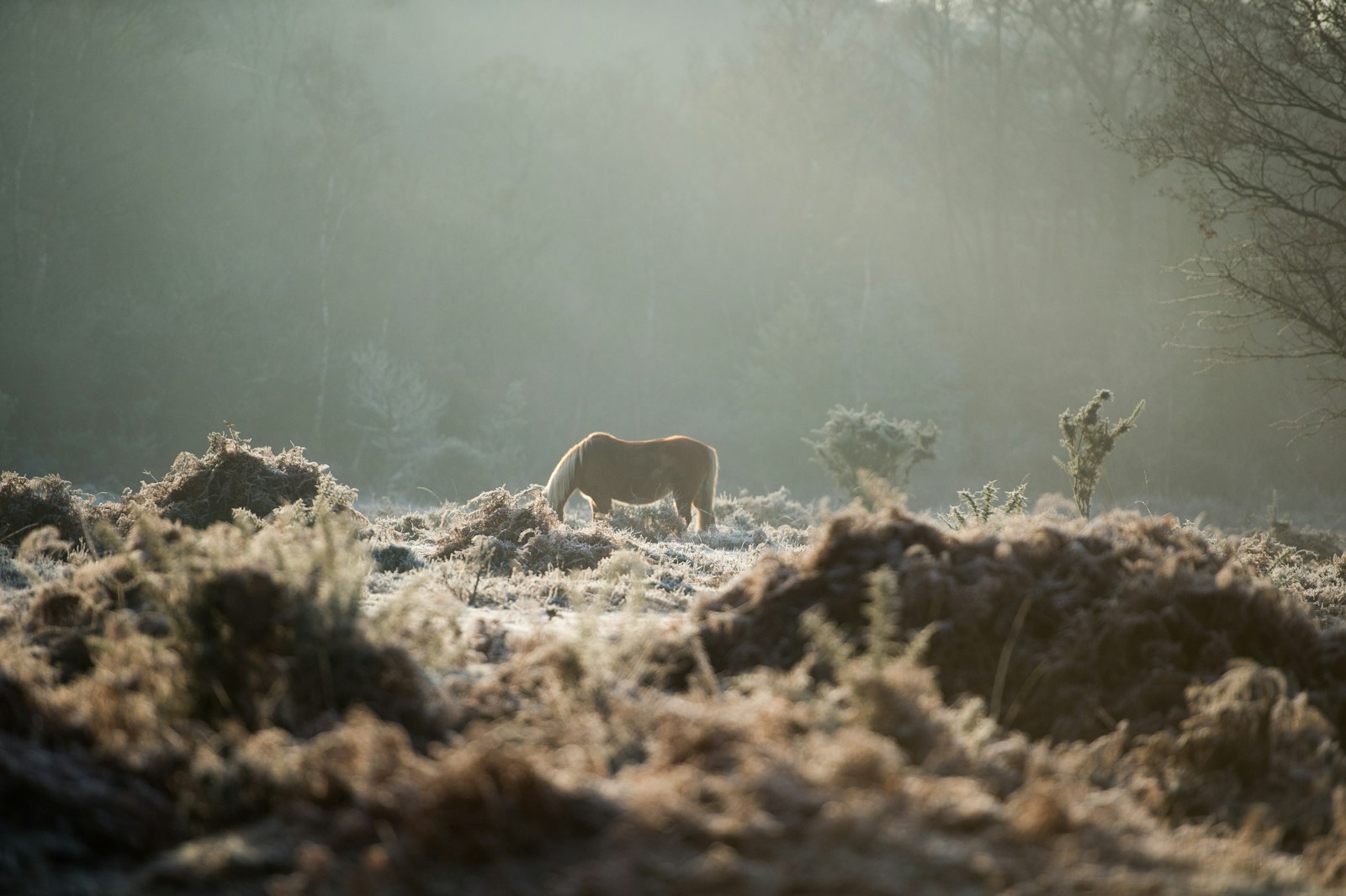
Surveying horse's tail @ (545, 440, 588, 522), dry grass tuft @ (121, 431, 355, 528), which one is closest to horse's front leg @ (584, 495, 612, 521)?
horse's tail @ (545, 440, 588, 522)

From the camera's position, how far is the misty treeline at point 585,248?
35.6m

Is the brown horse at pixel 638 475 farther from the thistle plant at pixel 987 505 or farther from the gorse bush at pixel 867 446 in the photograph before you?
the thistle plant at pixel 987 505

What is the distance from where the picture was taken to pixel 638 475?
15875 mm

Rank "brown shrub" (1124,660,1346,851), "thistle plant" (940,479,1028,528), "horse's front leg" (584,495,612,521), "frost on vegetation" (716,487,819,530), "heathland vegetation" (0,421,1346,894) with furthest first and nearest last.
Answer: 1. "frost on vegetation" (716,487,819,530)
2. "horse's front leg" (584,495,612,521)
3. "thistle plant" (940,479,1028,528)
4. "brown shrub" (1124,660,1346,851)
5. "heathland vegetation" (0,421,1346,894)

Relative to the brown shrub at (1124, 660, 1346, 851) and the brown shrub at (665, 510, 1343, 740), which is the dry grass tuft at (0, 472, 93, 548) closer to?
the brown shrub at (665, 510, 1343, 740)

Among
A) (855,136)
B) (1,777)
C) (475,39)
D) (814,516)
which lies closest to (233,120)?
(475,39)

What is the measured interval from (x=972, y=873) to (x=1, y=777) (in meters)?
2.67

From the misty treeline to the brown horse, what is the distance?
1921 cm

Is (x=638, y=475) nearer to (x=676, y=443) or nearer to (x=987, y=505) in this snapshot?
(x=676, y=443)

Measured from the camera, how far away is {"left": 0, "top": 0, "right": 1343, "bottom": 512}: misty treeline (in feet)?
117

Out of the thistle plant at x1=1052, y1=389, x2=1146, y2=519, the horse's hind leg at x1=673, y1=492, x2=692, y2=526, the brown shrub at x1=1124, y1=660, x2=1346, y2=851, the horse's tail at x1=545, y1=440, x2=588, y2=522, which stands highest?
the thistle plant at x1=1052, y1=389, x2=1146, y2=519

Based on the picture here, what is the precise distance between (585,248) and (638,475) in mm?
35336

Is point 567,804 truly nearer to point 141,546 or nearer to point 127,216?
point 141,546

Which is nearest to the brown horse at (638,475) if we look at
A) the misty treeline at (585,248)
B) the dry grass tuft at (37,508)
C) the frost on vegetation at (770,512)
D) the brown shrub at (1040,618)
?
the frost on vegetation at (770,512)
